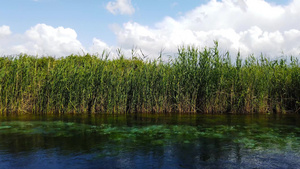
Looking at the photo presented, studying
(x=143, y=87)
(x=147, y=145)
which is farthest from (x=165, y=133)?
(x=143, y=87)

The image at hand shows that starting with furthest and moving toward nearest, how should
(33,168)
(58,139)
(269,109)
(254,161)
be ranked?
(269,109)
(58,139)
(254,161)
(33,168)

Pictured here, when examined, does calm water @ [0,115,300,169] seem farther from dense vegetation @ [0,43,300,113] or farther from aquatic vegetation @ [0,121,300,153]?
dense vegetation @ [0,43,300,113]

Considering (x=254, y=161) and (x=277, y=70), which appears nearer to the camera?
(x=254, y=161)

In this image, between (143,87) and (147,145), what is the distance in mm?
4417

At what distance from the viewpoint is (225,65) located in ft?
28.9

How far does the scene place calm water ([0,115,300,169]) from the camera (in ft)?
11.5

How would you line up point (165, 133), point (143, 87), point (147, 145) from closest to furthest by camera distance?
point (147, 145) → point (165, 133) → point (143, 87)

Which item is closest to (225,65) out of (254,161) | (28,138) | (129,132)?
(129,132)

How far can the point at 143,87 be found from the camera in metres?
8.72

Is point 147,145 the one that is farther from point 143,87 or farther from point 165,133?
point 143,87

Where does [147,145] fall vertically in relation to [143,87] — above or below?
below

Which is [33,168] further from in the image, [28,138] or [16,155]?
[28,138]

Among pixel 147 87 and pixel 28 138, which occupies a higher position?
pixel 147 87

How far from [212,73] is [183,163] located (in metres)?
5.66
